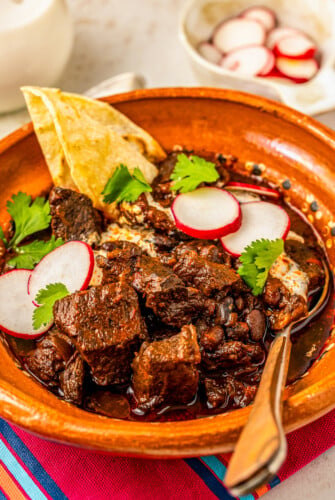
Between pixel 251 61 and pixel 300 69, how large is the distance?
1.35 feet

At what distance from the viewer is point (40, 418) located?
2553 mm

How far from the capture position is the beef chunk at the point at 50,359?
9.86 ft

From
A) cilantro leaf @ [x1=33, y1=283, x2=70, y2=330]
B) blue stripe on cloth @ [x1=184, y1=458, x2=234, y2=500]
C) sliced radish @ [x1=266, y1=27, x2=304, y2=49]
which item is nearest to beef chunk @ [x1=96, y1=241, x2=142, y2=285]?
cilantro leaf @ [x1=33, y1=283, x2=70, y2=330]

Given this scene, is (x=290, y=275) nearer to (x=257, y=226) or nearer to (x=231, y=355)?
(x=257, y=226)

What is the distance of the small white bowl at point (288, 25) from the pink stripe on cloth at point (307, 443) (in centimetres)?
232

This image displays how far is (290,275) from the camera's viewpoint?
3395 mm

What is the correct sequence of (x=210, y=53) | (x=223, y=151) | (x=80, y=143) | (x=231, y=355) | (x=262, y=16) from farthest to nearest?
(x=262, y=16) < (x=210, y=53) < (x=223, y=151) < (x=80, y=143) < (x=231, y=355)

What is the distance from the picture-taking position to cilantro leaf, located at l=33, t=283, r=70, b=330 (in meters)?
3.14

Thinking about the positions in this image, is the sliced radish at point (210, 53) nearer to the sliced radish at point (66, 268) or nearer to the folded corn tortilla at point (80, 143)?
the folded corn tortilla at point (80, 143)

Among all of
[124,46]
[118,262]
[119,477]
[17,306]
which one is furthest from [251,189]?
[124,46]

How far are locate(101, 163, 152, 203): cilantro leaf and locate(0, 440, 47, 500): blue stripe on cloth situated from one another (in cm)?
160

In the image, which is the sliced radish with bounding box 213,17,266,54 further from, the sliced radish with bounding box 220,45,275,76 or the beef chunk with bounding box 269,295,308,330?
the beef chunk with bounding box 269,295,308,330

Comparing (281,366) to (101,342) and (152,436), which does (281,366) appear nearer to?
(152,436)

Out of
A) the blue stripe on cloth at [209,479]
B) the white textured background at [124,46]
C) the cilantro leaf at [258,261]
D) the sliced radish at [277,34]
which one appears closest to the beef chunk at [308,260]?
the cilantro leaf at [258,261]
